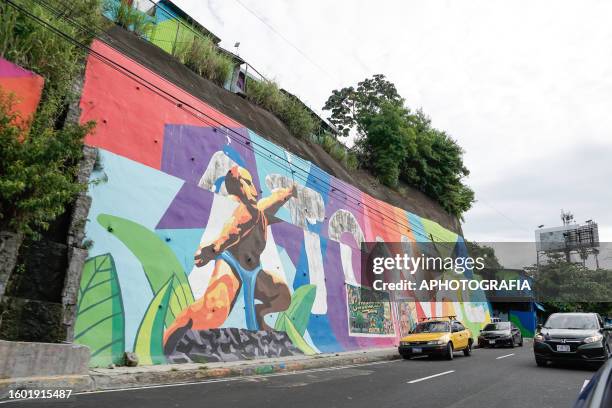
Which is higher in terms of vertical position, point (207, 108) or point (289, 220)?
point (207, 108)

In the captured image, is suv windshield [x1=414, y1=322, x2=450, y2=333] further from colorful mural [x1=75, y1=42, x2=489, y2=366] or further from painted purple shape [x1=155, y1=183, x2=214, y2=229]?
painted purple shape [x1=155, y1=183, x2=214, y2=229]

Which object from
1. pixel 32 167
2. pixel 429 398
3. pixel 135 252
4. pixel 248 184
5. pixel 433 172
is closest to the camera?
pixel 32 167

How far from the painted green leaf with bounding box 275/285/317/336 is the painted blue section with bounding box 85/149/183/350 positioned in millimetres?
5703

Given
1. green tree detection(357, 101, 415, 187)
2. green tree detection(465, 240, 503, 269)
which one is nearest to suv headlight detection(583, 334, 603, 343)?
green tree detection(357, 101, 415, 187)

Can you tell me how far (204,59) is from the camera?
18.3m

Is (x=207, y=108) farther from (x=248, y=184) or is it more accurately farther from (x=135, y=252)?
(x=135, y=252)

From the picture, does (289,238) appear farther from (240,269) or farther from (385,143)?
(385,143)

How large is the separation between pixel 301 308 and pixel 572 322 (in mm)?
8486

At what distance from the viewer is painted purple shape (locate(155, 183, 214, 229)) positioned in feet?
38.4

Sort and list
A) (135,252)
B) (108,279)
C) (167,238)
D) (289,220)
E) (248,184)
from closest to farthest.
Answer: (108,279), (135,252), (167,238), (248,184), (289,220)

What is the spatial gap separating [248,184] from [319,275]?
494cm

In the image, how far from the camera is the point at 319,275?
17609mm

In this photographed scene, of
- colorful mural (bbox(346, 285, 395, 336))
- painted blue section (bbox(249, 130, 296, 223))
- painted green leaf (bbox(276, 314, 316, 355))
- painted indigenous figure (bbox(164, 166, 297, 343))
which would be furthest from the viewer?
colorful mural (bbox(346, 285, 395, 336))

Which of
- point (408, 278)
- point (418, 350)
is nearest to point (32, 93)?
point (418, 350)
